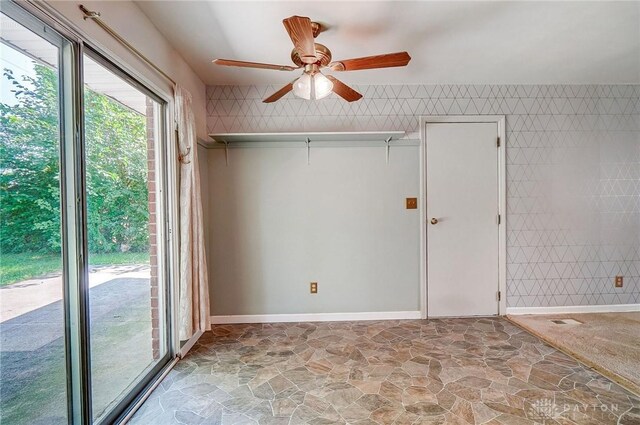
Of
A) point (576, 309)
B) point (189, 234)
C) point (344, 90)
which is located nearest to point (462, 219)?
point (576, 309)

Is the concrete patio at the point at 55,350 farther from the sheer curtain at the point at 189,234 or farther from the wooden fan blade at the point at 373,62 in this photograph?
the wooden fan blade at the point at 373,62

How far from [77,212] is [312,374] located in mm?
1805

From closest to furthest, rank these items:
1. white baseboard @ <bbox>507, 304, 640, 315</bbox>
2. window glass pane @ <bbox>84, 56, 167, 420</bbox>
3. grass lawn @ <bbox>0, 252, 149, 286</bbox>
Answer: grass lawn @ <bbox>0, 252, 149, 286</bbox> < window glass pane @ <bbox>84, 56, 167, 420</bbox> < white baseboard @ <bbox>507, 304, 640, 315</bbox>

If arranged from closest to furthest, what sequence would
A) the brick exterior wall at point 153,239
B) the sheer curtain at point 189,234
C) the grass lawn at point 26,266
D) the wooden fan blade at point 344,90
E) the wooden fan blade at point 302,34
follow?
the grass lawn at point 26,266
the wooden fan blade at point 302,34
the wooden fan blade at point 344,90
the brick exterior wall at point 153,239
the sheer curtain at point 189,234

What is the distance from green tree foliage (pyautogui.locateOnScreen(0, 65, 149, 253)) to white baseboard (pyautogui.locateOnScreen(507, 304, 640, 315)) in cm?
383

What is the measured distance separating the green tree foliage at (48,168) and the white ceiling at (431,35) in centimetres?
85

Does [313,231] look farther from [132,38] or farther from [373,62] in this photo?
[132,38]

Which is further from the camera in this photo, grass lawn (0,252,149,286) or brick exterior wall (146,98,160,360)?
brick exterior wall (146,98,160,360)

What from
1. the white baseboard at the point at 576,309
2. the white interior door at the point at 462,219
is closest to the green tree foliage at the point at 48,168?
the white interior door at the point at 462,219

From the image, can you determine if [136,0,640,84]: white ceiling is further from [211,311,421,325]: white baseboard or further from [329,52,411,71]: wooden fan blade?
[211,311,421,325]: white baseboard

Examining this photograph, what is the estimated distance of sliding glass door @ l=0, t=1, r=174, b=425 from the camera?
1104mm

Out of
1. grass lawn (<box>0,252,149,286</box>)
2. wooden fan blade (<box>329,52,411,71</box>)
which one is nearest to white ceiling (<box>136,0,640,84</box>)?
wooden fan blade (<box>329,52,411,71</box>)

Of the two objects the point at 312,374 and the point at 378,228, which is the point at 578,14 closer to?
the point at 378,228

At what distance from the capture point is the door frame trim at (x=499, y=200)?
2.95m
